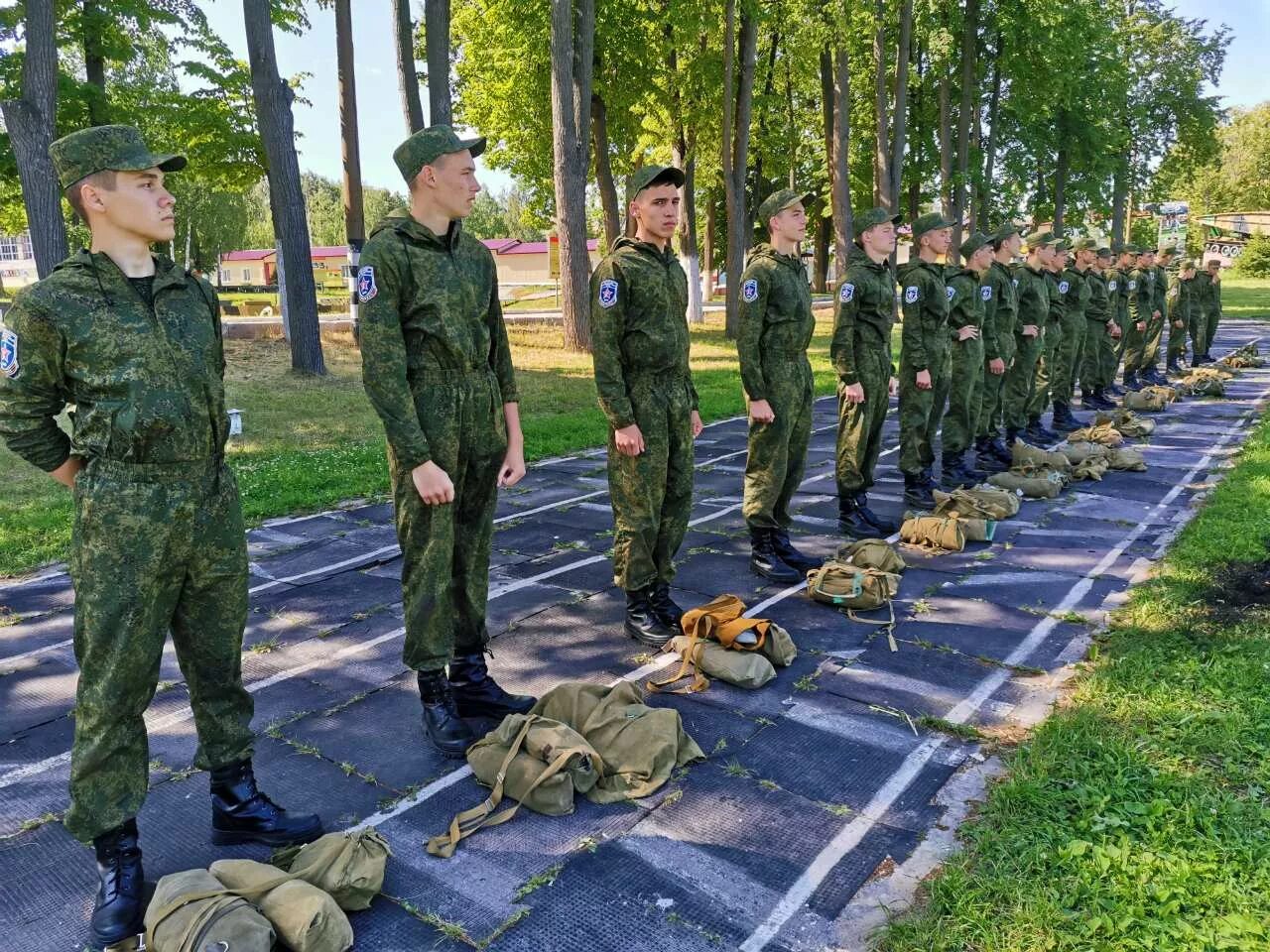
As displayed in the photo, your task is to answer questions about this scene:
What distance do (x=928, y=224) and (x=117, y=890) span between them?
7.03m

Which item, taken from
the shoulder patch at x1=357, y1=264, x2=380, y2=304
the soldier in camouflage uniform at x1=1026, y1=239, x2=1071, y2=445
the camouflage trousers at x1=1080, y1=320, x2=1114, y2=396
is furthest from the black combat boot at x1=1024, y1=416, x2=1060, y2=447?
the shoulder patch at x1=357, y1=264, x2=380, y2=304

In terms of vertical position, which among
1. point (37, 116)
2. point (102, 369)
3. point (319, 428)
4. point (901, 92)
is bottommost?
point (319, 428)

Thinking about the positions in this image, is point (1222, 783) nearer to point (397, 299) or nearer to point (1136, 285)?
point (397, 299)

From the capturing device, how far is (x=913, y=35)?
80.3 ft

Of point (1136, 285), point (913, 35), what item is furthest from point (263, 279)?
point (1136, 285)

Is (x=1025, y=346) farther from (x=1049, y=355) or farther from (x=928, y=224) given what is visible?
(x=928, y=224)

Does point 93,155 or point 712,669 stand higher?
point 93,155

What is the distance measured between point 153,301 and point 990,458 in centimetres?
808

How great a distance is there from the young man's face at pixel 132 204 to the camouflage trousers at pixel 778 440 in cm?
377

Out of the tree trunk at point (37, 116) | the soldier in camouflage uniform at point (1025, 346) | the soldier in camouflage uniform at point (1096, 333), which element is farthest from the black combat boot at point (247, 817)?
the soldier in camouflage uniform at point (1096, 333)

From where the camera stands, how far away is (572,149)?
52.1 feet

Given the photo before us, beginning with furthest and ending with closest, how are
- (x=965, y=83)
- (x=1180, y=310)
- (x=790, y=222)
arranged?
1. (x=965, y=83)
2. (x=1180, y=310)
3. (x=790, y=222)

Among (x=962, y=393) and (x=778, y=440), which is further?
(x=962, y=393)

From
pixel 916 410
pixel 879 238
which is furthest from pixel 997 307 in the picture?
pixel 879 238
